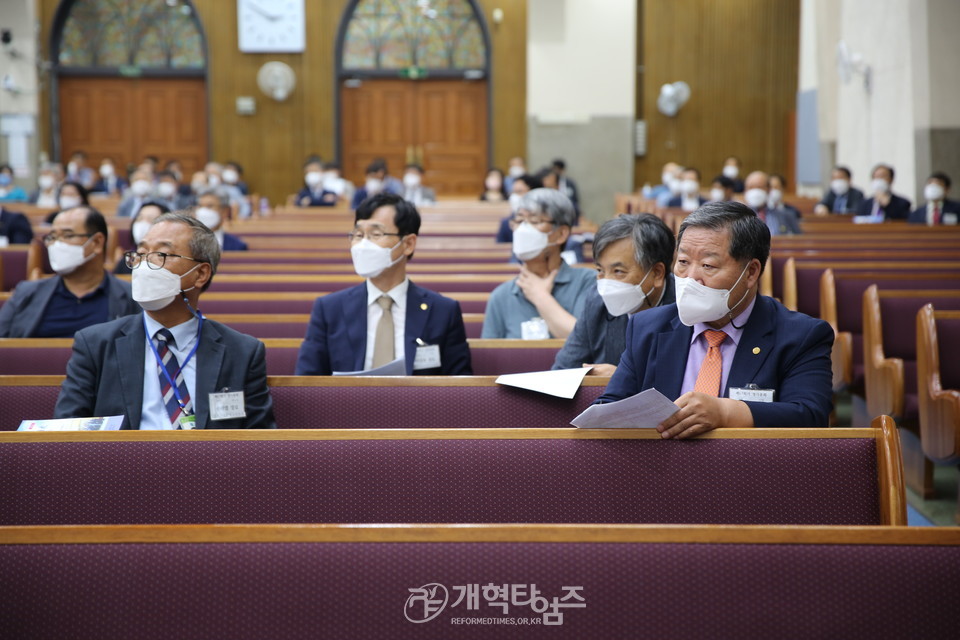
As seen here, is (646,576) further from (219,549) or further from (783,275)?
(783,275)

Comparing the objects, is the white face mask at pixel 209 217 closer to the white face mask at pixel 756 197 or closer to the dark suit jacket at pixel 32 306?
the dark suit jacket at pixel 32 306

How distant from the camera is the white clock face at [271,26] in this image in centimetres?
1634

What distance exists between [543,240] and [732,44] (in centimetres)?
1350

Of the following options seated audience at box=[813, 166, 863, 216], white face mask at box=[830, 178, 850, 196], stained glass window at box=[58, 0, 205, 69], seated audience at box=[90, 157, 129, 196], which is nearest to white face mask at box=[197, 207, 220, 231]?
seated audience at box=[813, 166, 863, 216]

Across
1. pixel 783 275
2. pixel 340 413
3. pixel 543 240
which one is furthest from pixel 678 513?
pixel 783 275

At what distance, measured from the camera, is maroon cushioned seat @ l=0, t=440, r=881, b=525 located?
215 centimetres

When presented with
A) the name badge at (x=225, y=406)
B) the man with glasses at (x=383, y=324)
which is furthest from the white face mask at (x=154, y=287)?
the man with glasses at (x=383, y=324)

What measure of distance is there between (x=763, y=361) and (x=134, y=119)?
1607 centimetres

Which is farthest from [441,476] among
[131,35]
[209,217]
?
[131,35]

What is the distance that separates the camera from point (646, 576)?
1.70 meters

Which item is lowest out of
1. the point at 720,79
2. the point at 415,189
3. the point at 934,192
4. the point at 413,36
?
the point at 934,192

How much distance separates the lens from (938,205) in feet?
31.4

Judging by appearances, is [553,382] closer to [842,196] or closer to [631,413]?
[631,413]

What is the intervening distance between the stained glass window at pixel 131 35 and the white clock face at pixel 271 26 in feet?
2.61
